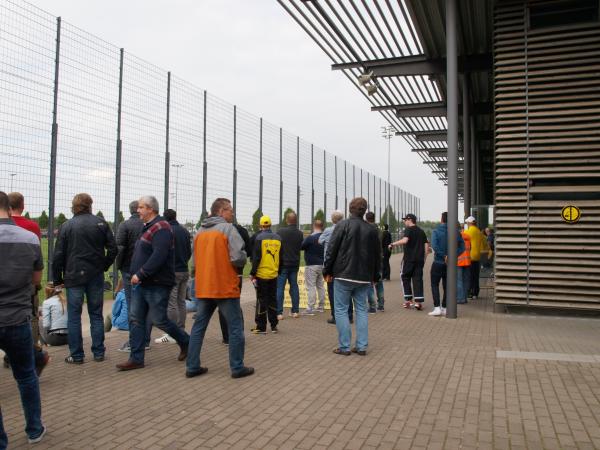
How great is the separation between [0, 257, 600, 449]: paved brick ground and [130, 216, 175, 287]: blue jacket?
988 mm

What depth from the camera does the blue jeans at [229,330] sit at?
17.1ft

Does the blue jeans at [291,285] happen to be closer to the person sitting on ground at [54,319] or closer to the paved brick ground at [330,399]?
the paved brick ground at [330,399]

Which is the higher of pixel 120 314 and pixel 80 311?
pixel 80 311

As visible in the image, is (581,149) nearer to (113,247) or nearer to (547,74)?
(547,74)

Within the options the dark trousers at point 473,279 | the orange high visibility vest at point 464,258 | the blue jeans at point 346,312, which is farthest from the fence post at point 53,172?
the dark trousers at point 473,279

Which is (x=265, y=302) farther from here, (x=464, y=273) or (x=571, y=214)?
(x=571, y=214)

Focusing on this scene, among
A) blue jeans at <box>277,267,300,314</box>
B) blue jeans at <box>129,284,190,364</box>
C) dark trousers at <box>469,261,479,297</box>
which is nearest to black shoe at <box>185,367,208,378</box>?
blue jeans at <box>129,284,190,364</box>

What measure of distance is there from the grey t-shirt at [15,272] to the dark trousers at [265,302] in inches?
168

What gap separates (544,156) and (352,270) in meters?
5.12

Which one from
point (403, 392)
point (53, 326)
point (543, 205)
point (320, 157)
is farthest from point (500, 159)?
point (320, 157)

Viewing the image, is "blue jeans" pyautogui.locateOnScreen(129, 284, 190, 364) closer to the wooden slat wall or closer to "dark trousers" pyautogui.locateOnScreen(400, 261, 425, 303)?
"dark trousers" pyautogui.locateOnScreen(400, 261, 425, 303)

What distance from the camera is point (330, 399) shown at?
4508 millimetres

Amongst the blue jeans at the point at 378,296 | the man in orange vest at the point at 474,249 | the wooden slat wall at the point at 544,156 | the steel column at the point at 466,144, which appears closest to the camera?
the wooden slat wall at the point at 544,156

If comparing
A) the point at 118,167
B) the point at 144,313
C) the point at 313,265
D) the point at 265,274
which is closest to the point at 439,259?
the point at 313,265
